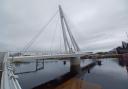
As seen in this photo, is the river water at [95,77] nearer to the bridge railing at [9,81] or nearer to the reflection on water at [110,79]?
the reflection on water at [110,79]

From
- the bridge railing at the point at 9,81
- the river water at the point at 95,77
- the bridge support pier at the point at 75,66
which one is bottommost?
the river water at the point at 95,77

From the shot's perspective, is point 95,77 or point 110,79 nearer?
point 110,79

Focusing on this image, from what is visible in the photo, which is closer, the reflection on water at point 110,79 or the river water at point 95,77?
the reflection on water at point 110,79

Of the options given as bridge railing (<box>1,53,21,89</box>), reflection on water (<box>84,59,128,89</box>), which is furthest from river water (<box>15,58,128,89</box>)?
bridge railing (<box>1,53,21,89</box>)

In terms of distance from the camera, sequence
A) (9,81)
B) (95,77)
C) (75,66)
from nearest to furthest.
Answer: (9,81)
(95,77)
(75,66)

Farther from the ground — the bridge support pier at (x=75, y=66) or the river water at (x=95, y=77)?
the bridge support pier at (x=75, y=66)

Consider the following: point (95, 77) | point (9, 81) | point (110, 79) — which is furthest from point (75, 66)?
point (9, 81)

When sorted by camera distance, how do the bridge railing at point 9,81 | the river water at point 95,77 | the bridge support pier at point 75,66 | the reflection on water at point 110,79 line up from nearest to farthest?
the bridge railing at point 9,81, the reflection on water at point 110,79, the river water at point 95,77, the bridge support pier at point 75,66

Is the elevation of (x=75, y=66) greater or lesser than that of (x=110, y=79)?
greater

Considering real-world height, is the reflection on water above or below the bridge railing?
below

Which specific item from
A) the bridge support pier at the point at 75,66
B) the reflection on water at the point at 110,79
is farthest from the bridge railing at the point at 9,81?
the bridge support pier at the point at 75,66

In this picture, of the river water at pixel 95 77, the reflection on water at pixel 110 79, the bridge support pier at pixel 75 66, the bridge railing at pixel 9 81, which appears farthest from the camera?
the bridge support pier at pixel 75 66

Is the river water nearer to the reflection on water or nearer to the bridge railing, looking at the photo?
the reflection on water

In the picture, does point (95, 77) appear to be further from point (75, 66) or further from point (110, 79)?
point (75, 66)
